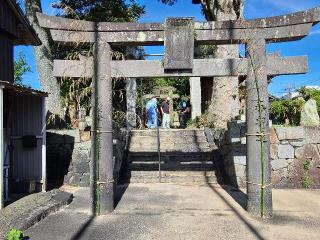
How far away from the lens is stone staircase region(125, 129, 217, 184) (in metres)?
11.0

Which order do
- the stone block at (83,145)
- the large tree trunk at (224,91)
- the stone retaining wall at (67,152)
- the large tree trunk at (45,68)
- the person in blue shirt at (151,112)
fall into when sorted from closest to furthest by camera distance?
the stone retaining wall at (67,152) → the stone block at (83,145) → the large tree trunk at (45,68) → the large tree trunk at (224,91) → the person in blue shirt at (151,112)

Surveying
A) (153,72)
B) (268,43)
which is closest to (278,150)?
(268,43)

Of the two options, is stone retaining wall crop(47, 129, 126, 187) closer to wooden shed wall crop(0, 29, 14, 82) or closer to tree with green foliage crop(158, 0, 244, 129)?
wooden shed wall crop(0, 29, 14, 82)

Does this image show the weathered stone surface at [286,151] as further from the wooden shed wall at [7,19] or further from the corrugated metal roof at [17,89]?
the wooden shed wall at [7,19]

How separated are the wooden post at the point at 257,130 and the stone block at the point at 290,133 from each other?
3.43m

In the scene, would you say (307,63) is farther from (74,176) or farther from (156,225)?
(74,176)

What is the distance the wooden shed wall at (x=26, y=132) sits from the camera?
965cm

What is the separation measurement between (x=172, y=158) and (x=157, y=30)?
18.2 ft

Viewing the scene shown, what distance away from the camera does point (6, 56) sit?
10492mm

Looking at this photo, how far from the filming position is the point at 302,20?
7.13 metres

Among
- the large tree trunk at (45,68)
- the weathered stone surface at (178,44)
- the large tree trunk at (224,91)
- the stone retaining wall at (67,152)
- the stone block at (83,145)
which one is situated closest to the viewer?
the weathered stone surface at (178,44)

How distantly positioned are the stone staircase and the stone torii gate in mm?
3647

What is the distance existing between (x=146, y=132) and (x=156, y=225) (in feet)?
26.0

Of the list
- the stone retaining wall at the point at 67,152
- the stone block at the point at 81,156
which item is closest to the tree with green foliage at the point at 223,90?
the stone retaining wall at the point at 67,152
